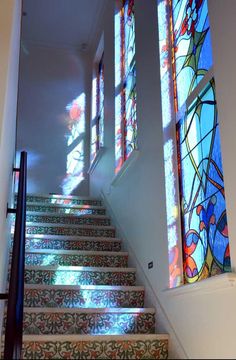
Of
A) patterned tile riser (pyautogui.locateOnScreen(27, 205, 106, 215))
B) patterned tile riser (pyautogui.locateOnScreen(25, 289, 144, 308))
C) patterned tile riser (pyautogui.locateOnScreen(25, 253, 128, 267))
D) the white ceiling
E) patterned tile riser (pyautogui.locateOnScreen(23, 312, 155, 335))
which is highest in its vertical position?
the white ceiling

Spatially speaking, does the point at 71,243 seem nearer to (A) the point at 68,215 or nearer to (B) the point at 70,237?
(B) the point at 70,237

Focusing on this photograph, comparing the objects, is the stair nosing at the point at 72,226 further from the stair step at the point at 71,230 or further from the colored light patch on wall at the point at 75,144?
the colored light patch on wall at the point at 75,144

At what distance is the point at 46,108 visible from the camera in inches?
277

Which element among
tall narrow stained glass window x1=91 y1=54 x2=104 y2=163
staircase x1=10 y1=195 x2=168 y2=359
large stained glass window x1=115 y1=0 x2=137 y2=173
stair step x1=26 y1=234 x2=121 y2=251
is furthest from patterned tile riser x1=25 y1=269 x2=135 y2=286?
tall narrow stained glass window x1=91 y1=54 x2=104 y2=163

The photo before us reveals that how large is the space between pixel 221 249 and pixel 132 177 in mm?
1892

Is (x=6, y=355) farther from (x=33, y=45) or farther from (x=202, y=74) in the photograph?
(x=33, y=45)

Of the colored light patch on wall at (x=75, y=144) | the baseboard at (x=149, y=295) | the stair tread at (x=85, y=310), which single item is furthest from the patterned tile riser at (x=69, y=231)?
the colored light patch on wall at (x=75, y=144)

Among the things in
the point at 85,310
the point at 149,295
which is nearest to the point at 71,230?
the point at 149,295

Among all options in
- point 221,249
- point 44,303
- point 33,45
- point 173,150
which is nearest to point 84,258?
point 44,303


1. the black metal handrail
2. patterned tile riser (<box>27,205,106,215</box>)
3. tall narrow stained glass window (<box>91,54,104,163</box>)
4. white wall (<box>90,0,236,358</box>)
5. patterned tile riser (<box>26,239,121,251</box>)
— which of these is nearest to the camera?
the black metal handrail

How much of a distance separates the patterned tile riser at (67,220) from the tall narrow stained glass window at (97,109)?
Result: 5.95 feet

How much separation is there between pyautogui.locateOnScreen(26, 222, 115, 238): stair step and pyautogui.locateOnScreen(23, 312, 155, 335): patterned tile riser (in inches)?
63.5

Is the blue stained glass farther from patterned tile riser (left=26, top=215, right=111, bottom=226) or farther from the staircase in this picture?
patterned tile riser (left=26, top=215, right=111, bottom=226)

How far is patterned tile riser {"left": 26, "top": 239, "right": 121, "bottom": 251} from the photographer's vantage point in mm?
3931
